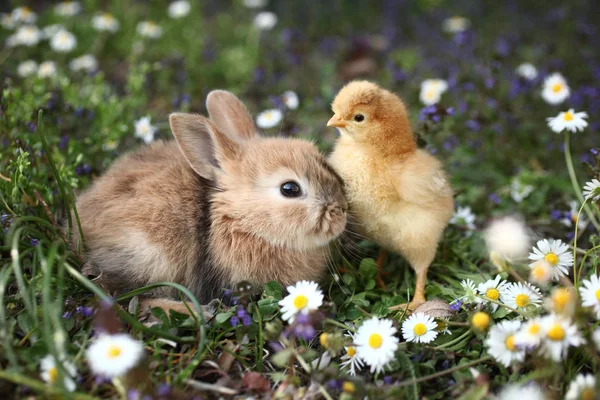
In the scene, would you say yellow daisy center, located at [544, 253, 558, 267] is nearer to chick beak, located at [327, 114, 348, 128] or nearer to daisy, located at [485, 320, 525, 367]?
daisy, located at [485, 320, 525, 367]

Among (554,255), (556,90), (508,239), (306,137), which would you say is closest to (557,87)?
(556,90)

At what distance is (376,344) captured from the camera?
2650mm

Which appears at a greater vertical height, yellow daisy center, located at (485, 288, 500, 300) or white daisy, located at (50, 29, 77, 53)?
white daisy, located at (50, 29, 77, 53)

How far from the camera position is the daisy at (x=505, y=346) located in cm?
251

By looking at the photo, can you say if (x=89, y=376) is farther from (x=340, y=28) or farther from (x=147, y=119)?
(x=340, y=28)

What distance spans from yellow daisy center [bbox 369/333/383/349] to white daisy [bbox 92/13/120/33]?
14.4 ft

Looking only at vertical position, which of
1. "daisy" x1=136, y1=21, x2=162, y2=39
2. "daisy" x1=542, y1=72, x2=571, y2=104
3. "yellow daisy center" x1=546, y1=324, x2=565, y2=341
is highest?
"daisy" x1=136, y1=21, x2=162, y2=39

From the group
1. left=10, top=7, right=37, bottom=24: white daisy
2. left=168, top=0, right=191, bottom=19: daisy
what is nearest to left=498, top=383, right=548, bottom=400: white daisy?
left=168, top=0, right=191, bottom=19: daisy

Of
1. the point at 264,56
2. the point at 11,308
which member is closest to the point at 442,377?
the point at 11,308

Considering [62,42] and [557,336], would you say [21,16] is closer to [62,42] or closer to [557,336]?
[62,42]

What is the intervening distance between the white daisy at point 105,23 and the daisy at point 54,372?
4055mm

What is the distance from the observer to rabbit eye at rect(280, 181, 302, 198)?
3.18m

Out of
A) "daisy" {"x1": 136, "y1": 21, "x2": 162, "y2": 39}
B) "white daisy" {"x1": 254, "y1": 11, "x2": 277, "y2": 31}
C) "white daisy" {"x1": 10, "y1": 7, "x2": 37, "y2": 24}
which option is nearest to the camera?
"white daisy" {"x1": 10, "y1": 7, "x2": 37, "y2": 24}

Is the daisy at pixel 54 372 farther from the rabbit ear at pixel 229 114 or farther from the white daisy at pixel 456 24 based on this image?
the white daisy at pixel 456 24
